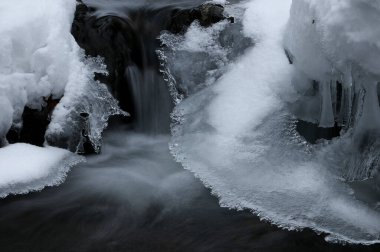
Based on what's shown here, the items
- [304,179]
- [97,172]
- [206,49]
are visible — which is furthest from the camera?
[206,49]

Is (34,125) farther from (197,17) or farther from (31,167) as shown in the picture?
(197,17)

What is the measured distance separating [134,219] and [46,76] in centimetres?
171

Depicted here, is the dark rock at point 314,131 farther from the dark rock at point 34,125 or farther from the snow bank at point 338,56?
the dark rock at point 34,125

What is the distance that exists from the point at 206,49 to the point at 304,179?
2060 mm

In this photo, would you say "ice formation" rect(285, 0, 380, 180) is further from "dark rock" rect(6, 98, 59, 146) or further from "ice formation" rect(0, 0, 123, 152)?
"dark rock" rect(6, 98, 59, 146)

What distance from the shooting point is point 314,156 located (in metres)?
4.07

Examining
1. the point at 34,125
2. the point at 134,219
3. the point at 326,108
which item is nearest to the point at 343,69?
the point at 326,108

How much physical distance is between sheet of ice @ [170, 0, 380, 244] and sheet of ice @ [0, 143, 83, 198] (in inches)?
40.5

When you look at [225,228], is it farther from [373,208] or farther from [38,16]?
[38,16]

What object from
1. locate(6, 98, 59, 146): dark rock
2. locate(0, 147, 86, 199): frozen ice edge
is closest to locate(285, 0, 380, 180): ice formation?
locate(0, 147, 86, 199): frozen ice edge

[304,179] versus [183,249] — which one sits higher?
[304,179]

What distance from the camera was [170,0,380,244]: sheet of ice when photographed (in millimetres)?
3510

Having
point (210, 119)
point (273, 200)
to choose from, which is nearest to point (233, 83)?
point (210, 119)

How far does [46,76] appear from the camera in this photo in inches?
174
